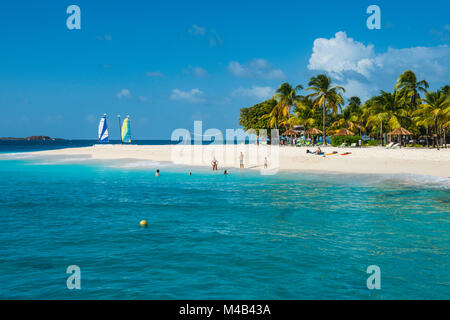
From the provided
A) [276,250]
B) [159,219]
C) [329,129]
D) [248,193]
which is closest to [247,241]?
[276,250]

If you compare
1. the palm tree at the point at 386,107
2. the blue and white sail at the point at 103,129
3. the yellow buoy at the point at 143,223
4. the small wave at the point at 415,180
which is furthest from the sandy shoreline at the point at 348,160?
the blue and white sail at the point at 103,129

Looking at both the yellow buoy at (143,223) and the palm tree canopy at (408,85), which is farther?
the palm tree canopy at (408,85)

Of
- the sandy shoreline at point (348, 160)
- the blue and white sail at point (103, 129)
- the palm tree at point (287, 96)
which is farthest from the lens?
the blue and white sail at point (103, 129)

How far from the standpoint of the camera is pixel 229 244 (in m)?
12.2

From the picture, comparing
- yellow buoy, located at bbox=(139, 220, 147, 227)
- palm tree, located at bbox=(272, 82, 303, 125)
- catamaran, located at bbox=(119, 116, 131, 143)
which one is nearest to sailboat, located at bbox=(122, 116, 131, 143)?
catamaran, located at bbox=(119, 116, 131, 143)

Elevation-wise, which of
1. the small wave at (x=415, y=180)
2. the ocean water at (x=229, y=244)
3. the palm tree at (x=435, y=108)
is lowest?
the ocean water at (x=229, y=244)

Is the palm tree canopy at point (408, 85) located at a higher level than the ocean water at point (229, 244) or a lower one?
higher

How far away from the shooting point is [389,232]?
1361 cm

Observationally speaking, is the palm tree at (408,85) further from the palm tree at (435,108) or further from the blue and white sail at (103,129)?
the blue and white sail at (103,129)

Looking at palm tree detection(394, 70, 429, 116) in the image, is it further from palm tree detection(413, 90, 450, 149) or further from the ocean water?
the ocean water

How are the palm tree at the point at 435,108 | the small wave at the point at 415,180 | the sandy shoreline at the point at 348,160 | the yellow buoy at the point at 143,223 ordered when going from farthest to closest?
the palm tree at the point at 435,108
the sandy shoreline at the point at 348,160
the small wave at the point at 415,180
the yellow buoy at the point at 143,223

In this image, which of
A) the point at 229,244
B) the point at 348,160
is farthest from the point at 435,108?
the point at 229,244

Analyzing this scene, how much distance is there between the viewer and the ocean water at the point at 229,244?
29.2 feet

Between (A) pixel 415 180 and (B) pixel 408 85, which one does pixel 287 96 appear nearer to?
(B) pixel 408 85
